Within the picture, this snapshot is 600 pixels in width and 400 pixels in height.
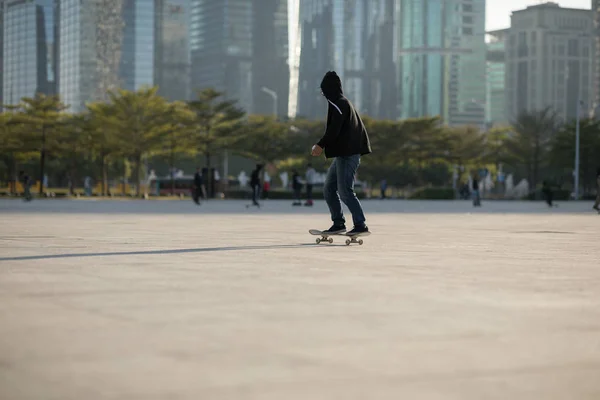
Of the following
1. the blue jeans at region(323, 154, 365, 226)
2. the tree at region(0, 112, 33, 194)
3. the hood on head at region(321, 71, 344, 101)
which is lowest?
the blue jeans at region(323, 154, 365, 226)

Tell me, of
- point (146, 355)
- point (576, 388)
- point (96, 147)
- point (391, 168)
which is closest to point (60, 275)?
point (146, 355)

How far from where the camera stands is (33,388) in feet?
12.3

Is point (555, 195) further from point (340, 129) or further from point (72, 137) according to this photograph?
point (340, 129)

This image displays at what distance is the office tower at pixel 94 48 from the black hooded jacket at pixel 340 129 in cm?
18556

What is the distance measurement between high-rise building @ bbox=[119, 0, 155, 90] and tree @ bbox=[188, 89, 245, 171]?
133924 mm

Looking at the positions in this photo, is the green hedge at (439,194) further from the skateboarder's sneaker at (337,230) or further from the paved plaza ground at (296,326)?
the paved plaza ground at (296,326)

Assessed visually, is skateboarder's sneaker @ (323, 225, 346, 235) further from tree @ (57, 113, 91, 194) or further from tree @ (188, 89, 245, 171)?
tree @ (57, 113, 91, 194)

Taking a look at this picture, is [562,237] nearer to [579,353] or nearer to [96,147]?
[579,353]

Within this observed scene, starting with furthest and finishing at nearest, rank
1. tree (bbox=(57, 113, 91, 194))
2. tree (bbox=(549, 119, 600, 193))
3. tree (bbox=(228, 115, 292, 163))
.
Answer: tree (bbox=(549, 119, 600, 193)) < tree (bbox=(228, 115, 292, 163)) < tree (bbox=(57, 113, 91, 194))

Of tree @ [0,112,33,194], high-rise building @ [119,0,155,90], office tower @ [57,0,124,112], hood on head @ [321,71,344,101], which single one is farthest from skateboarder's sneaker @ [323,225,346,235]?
high-rise building @ [119,0,155,90]

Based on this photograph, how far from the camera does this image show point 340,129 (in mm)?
12258

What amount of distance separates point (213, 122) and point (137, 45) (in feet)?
452

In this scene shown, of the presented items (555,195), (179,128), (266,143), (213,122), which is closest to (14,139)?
(179,128)

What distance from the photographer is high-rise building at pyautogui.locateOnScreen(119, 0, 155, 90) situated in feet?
646
